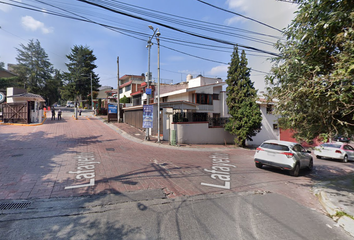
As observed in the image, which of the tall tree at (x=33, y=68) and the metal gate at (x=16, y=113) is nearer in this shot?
the metal gate at (x=16, y=113)

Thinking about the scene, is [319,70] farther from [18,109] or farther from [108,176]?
[18,109]

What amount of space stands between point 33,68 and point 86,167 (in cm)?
5206

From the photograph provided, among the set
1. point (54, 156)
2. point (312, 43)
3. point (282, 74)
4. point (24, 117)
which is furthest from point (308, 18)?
point (24, 117)

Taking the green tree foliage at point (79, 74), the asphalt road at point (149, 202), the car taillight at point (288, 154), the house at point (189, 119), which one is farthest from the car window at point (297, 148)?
the green tree foliage at point (79, 74)

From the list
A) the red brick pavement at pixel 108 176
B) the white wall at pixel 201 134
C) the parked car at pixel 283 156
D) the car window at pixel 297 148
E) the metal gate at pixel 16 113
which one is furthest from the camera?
the metal gate at pixel 16 113

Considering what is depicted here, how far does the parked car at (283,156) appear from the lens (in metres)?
8.51

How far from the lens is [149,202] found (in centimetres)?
487

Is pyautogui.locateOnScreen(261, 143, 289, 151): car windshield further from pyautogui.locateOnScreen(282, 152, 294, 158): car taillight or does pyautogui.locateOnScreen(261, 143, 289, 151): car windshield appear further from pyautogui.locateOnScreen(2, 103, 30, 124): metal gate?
pyautogui.locateOnScreen(2, 103, 30, 124): metal gate

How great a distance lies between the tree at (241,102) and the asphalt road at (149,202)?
7.96 m

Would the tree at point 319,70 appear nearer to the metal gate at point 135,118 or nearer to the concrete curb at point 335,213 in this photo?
the concrete curb at point 335,213

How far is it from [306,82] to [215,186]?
414 cm

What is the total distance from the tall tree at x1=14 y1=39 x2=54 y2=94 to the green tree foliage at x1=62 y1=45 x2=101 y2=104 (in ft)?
18.5

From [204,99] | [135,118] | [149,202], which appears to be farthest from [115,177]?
[204,99]

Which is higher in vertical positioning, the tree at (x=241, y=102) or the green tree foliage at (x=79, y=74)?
the green tree foliage at (x=79, y=74)
